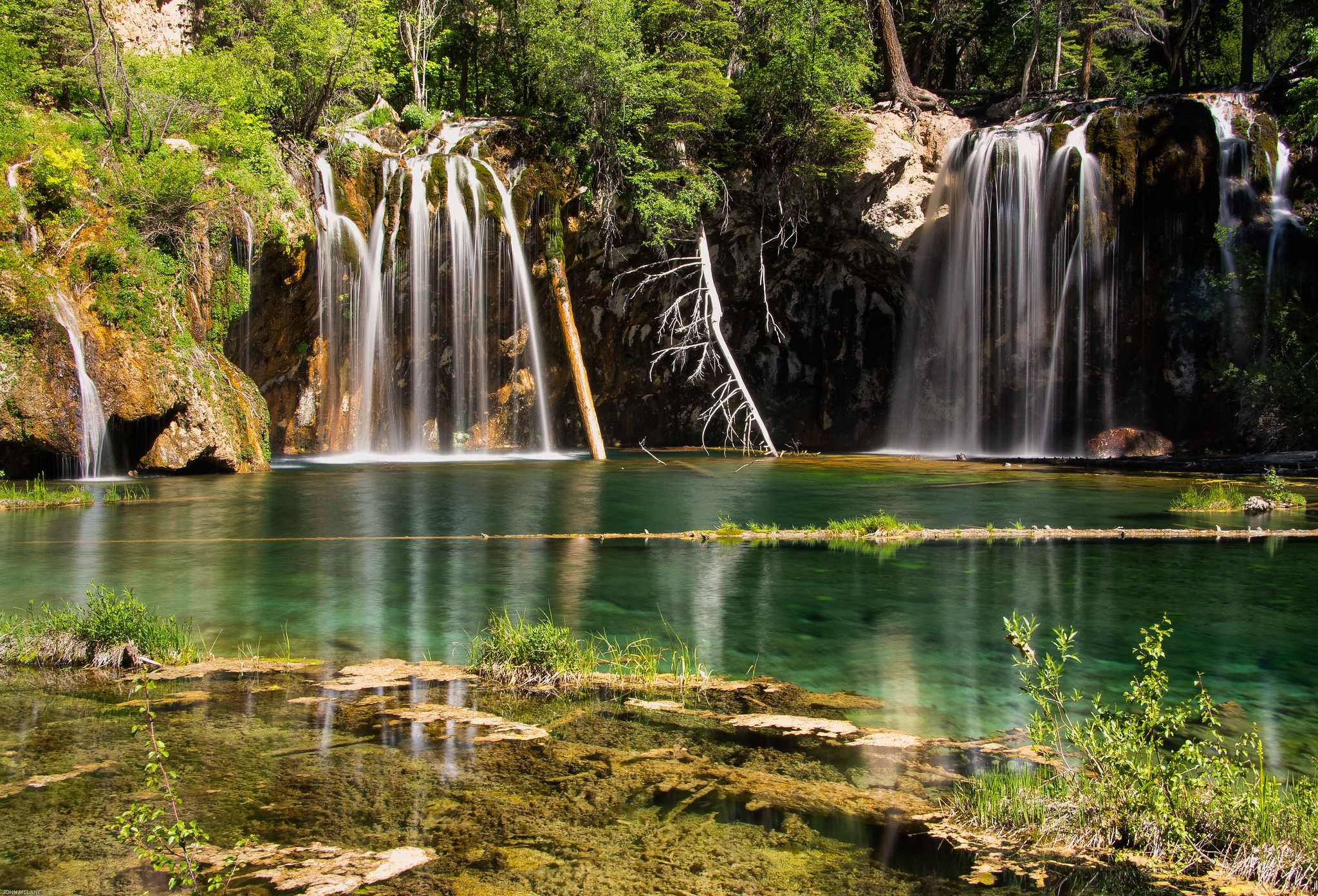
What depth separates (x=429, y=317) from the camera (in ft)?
92.9

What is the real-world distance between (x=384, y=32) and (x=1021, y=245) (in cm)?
2305

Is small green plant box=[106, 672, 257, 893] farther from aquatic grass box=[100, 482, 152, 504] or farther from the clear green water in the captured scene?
aquatic grass box=[100, 482, 152, 504]

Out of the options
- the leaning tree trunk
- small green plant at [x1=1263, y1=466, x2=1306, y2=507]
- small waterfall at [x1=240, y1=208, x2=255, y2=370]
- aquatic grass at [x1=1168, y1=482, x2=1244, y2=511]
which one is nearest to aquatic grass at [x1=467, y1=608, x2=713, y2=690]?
aquatic grass at [x1=1168, y1=482, x2=1244, y2=511]

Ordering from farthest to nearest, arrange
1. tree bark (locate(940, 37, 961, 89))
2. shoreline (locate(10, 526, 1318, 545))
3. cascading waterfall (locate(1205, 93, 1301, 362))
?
tree bark (locate(940, 37, 961, 89)), cascading waterfall (locate(1205, 93, 1301, 362)), shoreline (locate(10, 526, 1318, 545))

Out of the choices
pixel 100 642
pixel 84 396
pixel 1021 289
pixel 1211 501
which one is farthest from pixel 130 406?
pixel 1021 289

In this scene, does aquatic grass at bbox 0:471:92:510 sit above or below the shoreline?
above

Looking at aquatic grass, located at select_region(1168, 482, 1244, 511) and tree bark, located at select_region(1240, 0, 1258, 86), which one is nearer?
aquatic grass, located at select_region(1168, 482, 1244, 511)

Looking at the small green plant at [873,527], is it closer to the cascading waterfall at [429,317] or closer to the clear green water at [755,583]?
the clear green water at [755,583]

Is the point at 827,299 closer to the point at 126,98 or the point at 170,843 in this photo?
the point at 126,98

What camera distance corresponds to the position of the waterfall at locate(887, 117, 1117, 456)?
87.9 ft

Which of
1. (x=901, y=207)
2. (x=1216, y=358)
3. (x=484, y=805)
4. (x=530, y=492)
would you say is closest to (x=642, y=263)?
(x=901, y=207)

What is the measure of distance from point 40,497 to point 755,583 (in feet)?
40.8

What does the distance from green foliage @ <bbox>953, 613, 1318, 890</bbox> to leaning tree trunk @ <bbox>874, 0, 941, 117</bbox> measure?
91.7ft

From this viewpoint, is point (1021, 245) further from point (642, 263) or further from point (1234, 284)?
point (642, 263)
